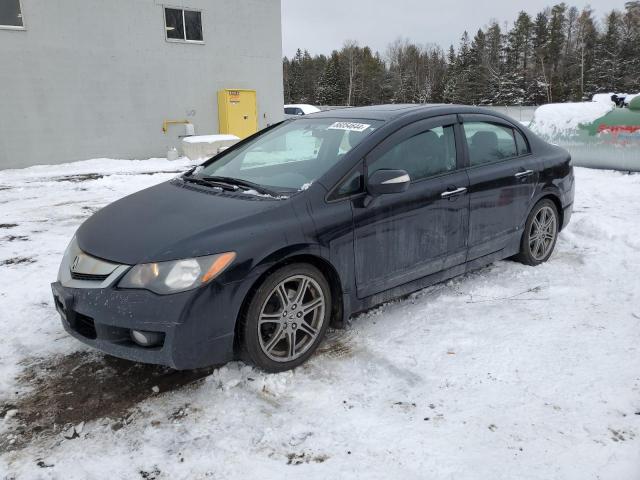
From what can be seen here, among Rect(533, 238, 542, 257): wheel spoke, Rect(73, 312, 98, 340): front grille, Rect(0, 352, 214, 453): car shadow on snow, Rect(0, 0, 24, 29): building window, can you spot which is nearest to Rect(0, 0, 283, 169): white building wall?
Rect(0, 0, 24, 29): building window

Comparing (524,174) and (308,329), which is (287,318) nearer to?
(308,329)

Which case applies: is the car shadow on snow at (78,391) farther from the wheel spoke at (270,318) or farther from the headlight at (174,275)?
the headlight at (174,275)

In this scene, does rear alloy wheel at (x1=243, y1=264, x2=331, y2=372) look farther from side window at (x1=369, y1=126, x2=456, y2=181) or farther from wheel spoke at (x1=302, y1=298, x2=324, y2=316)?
side window at (x1=369, y1=126, x2=456, y2=181)

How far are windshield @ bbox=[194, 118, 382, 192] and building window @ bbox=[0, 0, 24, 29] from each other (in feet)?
38.6

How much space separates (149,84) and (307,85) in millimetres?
56818

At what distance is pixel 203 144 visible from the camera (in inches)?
533

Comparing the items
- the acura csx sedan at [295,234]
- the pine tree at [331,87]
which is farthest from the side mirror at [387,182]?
the pine tree at [331,87]

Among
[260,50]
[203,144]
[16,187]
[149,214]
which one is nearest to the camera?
[149,214]

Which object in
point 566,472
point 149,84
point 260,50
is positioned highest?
point 260,50

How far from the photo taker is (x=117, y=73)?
1412cm

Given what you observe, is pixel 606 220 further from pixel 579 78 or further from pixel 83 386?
pixel 579 78

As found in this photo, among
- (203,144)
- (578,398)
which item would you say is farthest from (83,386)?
(203,144)

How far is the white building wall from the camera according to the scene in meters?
12.8

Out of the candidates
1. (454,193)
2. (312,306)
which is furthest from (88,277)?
(454,193)
